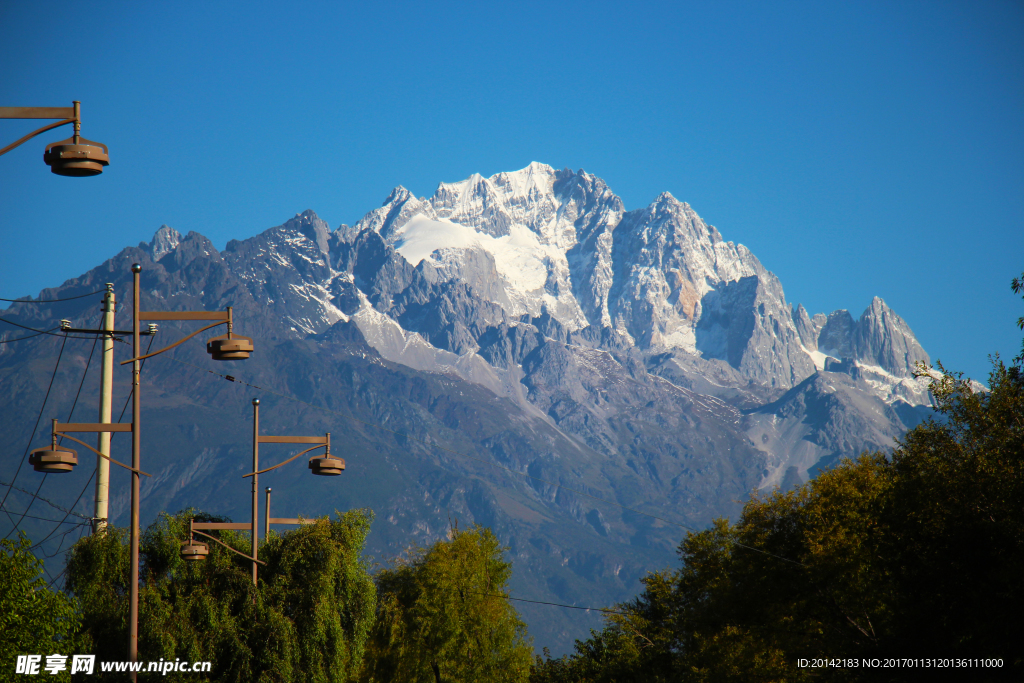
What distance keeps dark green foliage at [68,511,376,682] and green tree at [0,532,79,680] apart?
6185 millimetres

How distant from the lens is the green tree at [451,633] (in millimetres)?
47250

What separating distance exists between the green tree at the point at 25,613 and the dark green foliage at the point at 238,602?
20.3 ft

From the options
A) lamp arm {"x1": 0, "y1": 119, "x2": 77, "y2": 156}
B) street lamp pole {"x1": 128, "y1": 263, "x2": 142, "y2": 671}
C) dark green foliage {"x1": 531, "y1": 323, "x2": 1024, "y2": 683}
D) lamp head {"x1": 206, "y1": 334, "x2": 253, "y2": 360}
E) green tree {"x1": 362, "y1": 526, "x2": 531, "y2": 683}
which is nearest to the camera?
lamp arm {"x1": 0, "y1": 119, "x2": 77, "y2": 156}

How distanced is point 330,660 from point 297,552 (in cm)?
446

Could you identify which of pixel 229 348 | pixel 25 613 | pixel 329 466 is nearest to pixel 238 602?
pixel 329 466

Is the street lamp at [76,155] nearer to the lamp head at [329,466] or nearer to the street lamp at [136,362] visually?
the street lamp at [136,362]

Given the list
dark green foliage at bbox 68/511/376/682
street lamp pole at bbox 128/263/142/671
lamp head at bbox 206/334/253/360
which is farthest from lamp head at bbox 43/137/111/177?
dark green foliage at bbox 68/511/376/682

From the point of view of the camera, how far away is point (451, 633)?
47469 mm

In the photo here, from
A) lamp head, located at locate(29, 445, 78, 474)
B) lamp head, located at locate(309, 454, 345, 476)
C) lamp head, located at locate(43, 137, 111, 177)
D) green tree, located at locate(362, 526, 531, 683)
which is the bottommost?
green tree, located at locate(362, 526, 531, 683)

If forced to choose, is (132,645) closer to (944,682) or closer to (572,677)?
(944,682)

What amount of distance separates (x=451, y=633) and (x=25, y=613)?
2519 centimetres

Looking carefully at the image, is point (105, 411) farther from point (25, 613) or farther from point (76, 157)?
point (76, 157)

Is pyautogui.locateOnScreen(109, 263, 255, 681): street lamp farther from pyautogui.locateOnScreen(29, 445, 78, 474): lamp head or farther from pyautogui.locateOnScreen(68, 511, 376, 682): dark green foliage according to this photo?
pyautogui.locateOnScreen(68, 511, 376, 682): dark green foliage

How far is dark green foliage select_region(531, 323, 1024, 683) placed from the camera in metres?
27.4
